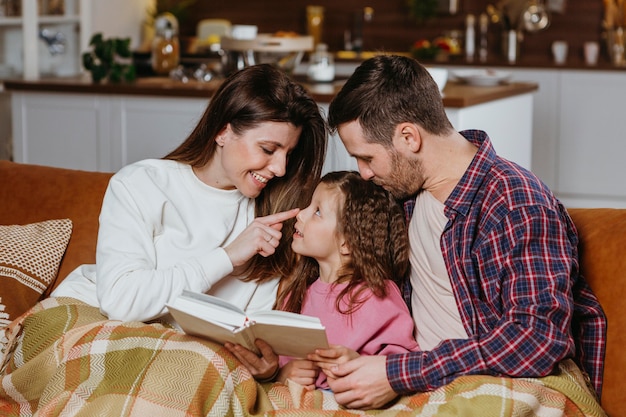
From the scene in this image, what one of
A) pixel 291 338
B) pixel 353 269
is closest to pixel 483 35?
pixel 353 269

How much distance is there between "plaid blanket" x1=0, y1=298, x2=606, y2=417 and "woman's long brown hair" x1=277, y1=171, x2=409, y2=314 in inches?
10.1

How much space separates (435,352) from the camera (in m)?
1.83

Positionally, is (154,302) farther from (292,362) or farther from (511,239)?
(511,239)

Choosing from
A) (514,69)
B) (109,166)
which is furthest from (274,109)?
(514,69)

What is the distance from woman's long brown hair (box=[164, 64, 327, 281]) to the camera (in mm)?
2105

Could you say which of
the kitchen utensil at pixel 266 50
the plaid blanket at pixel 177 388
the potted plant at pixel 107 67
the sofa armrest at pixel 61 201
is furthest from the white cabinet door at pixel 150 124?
the plaid blanket at pixel 177 388

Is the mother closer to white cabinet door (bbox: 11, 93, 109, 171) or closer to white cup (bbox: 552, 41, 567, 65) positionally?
white cabinet door (bbox: 11, 93, 109, 171)

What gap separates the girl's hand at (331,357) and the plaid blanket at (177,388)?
0.08 metres

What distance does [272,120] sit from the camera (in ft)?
6.86

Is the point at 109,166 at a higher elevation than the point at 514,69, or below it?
below

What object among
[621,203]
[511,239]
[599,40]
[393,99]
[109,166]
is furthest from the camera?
[599,40]

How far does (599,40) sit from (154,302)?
15.5 ft

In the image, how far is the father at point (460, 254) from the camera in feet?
5.82

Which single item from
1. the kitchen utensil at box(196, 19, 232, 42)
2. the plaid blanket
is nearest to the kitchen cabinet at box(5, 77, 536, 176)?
the plaid blanket
